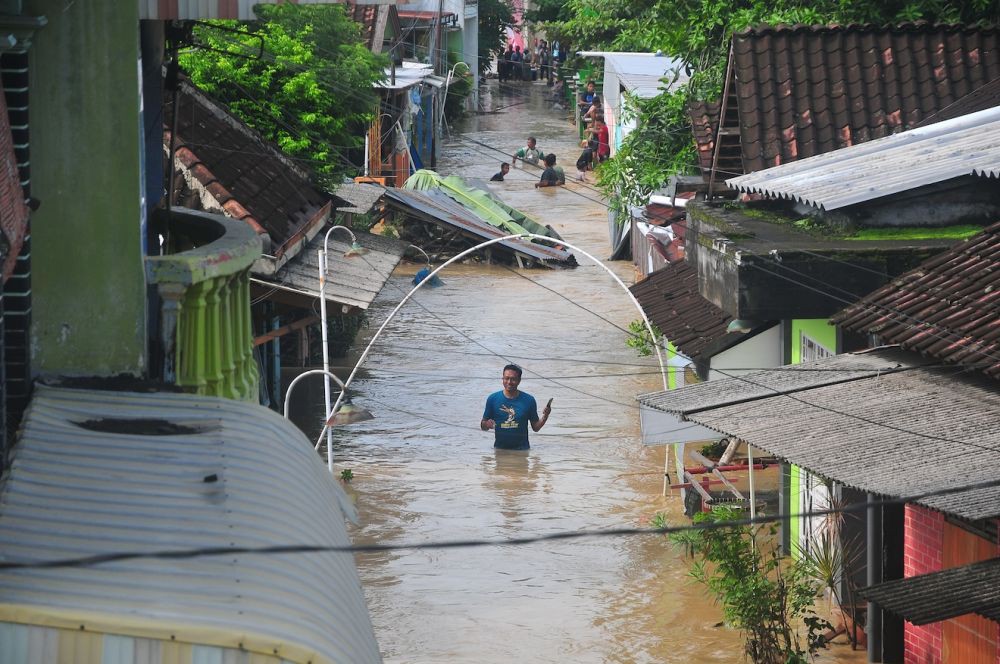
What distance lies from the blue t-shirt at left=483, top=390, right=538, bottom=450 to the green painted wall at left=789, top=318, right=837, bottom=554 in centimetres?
405

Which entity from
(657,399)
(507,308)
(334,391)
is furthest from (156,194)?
(507,308)

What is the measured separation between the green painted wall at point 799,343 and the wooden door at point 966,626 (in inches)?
94.2

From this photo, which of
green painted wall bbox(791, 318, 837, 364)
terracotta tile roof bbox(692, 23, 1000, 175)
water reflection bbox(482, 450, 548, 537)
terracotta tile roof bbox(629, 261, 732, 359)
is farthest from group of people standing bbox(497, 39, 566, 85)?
green painted wall bbox(791, 318, 837, 364)

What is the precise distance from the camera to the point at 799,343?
41.1 ft

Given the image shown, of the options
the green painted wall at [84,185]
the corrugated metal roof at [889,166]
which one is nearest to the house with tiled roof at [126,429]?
the green painted wall at [84,185]

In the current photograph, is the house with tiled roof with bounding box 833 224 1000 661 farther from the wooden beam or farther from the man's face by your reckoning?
the wooden beam

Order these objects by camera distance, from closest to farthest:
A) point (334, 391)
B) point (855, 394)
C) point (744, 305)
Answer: point (855, 394) < point (744, 305) < point (334, 391)

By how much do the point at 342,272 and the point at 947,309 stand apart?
8.98m

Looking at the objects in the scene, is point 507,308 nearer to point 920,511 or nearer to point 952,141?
point 952,141

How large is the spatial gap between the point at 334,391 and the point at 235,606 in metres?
15.3

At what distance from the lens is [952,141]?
11789 mm

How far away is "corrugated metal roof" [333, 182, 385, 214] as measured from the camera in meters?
20.4

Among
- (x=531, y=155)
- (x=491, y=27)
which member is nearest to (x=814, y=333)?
(x=531, y=155)

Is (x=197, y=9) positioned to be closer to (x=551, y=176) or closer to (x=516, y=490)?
(x=516, y=490)
